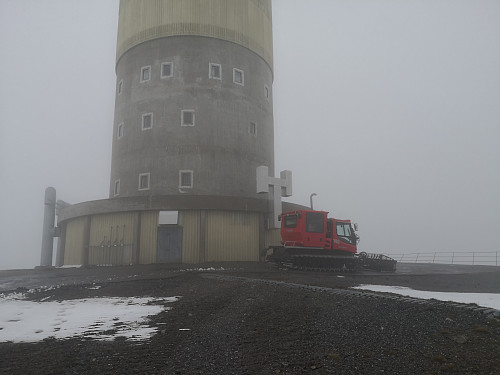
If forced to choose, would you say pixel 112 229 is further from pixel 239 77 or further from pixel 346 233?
pixel 346 233

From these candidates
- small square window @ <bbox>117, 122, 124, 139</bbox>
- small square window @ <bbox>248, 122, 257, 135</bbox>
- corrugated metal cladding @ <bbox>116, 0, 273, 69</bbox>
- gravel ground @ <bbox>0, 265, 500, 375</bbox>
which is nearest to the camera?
gravel ground @ <bbox>0, 265, 500, 375</bbox>

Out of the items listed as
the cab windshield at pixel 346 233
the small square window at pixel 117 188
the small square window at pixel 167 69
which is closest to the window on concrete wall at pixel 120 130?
the small square window at pixel 117 188

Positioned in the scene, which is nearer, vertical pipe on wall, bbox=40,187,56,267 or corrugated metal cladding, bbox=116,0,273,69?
corrugated metal cladding, bbox=116,0,273,69

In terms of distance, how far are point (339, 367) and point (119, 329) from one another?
170 inches

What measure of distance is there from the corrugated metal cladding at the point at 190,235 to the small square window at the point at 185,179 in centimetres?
275

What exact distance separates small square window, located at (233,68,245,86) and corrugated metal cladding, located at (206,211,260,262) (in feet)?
35.4

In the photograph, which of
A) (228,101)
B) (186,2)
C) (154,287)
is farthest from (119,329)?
(186,2)

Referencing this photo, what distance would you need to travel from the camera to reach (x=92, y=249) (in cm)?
2991

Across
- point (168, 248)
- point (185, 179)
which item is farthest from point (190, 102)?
point (168, 248)

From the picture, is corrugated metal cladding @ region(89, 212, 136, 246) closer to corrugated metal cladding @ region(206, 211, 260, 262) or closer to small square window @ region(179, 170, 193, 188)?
small square window @ region(179, 170, 193, 188)

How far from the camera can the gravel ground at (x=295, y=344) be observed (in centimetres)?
542

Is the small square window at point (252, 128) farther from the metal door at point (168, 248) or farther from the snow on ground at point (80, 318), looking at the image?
the snow on ground at point (80, 318)

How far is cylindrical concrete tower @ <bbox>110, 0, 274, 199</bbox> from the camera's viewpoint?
30703 mm

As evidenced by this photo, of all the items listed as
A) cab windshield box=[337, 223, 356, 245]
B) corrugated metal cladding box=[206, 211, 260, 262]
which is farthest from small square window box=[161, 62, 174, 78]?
cab windshield box=[337, 223, 356, 245]
